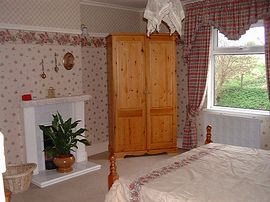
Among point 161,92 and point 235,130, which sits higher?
point 161,92

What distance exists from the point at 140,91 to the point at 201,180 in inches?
109

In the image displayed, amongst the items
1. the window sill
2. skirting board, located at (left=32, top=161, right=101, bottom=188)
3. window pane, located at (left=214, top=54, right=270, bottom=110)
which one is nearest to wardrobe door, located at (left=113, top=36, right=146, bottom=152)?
skirting board, located at (left=32, top=161, right=101, bottom=188)

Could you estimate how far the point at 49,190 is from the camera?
365 centimetres

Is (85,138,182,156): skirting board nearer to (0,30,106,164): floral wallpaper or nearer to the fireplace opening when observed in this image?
the fireplace opening

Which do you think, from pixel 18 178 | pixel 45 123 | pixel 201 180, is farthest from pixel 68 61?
pixel 201 180

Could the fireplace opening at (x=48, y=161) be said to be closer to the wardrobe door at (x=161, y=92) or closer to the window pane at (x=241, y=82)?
the wardrobe door at (x=161, y=92)

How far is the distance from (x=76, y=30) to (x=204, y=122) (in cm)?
264

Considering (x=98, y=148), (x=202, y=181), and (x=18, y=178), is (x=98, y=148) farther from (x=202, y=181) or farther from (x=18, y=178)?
(x=202, y=181)

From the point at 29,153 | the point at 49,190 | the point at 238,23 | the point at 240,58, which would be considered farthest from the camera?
the point at 240,58

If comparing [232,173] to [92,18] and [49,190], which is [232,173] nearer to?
[49,190]

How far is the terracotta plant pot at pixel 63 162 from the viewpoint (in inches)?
160

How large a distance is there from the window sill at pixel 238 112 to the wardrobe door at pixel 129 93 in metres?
1.19

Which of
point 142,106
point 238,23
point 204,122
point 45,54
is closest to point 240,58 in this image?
point 238,23

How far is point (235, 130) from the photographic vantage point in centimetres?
467
